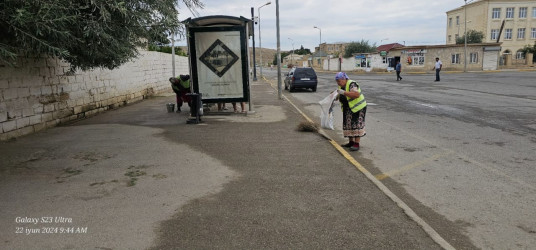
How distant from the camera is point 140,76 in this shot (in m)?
17.6

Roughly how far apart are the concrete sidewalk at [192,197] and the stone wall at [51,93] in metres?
0.73

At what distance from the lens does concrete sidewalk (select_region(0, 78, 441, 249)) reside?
3.59 meters

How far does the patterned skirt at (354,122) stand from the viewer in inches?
279

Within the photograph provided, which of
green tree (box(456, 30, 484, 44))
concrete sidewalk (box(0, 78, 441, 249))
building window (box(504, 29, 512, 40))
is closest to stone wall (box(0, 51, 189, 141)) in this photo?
concrete sidewalk (box(0, 78, 441, 249))

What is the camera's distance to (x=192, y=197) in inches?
185

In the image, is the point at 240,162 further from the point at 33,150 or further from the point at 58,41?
the point at 33,150

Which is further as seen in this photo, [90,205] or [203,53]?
[203,53]

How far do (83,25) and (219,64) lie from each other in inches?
251

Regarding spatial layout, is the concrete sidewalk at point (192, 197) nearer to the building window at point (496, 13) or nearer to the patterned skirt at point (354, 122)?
the patterned skirt at point (354, 122)

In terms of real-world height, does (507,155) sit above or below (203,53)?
below

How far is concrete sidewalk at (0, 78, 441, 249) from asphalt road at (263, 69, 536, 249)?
22.3 inches

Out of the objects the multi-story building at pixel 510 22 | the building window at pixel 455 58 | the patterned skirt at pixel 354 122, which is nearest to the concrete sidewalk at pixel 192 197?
the patterned skirt at pixel 354 122

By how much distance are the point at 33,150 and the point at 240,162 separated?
4.01m

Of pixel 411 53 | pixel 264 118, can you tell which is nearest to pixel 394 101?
pixel 264 118
